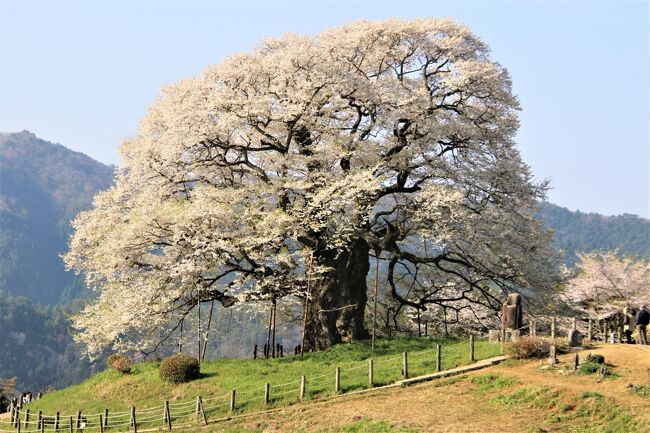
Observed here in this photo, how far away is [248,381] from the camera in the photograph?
34.9 m

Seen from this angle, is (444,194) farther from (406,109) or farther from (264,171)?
(264,171)

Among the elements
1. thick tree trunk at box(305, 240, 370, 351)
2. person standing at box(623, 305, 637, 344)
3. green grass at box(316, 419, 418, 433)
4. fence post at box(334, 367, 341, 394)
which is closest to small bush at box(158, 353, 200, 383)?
thick tree trunk at box(305, 240, 370, 351)

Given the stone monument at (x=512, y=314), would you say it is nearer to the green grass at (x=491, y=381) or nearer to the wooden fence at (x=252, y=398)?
the wooden fence at (x=252, y=398)

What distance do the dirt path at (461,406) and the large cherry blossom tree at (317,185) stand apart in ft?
35.8

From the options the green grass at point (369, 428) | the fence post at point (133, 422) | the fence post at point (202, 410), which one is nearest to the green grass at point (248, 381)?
the fence post at point (202, 410)

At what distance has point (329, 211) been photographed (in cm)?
3909

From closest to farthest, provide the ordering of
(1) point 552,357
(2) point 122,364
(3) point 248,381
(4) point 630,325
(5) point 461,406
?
(5) point 461,406 → (1) point 552,357 → (3) point 248,381 → (4) point 630,325 → (2) point 122,364

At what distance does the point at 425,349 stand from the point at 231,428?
478 inches

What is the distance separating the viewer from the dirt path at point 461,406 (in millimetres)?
25328

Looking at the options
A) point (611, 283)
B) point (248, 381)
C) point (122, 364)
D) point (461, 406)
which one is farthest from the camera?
point (611, 283)

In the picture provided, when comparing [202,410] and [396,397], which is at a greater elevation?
[396,397]

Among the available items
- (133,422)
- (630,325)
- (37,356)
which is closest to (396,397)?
(133,422)

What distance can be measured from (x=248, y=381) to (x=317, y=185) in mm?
11645

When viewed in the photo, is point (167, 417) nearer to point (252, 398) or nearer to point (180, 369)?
point (252, 398)
